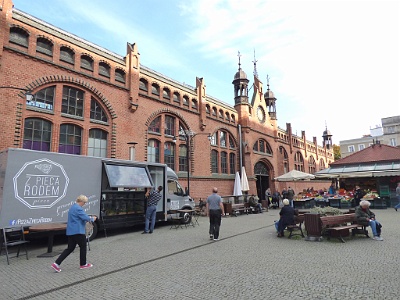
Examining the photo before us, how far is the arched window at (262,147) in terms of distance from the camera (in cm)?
2908

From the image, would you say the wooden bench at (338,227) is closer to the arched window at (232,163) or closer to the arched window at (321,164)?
the arched window at (232,163)

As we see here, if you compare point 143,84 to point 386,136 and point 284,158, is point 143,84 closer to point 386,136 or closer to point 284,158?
point 284,158

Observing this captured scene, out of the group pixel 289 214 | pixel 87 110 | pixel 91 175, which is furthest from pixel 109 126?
pixel 289 214

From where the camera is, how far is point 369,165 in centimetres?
2369

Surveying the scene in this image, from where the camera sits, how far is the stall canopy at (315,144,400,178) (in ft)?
68.6

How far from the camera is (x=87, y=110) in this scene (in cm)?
1488

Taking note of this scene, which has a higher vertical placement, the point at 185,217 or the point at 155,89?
the point at 155,89

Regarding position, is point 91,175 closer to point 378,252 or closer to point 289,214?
point 289,214

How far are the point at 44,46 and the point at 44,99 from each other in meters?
2.81

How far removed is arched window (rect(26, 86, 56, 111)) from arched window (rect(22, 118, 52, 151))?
2.36 feet

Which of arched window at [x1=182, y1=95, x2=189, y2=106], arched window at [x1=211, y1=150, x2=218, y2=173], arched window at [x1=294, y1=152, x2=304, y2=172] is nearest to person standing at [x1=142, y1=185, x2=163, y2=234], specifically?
arched window at [x1=182, y1=95, x2=189, y2=106]

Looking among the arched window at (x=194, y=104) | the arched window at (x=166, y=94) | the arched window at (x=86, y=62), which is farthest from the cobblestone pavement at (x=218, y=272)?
the arched window at (x=194, y=104)

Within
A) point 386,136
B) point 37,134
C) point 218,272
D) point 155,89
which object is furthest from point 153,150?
point 386,136

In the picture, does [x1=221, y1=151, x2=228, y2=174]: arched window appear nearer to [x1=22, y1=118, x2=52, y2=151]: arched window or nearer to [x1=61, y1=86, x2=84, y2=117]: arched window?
[x1=61, y1=86, x2=84, y2=117]: arched window
